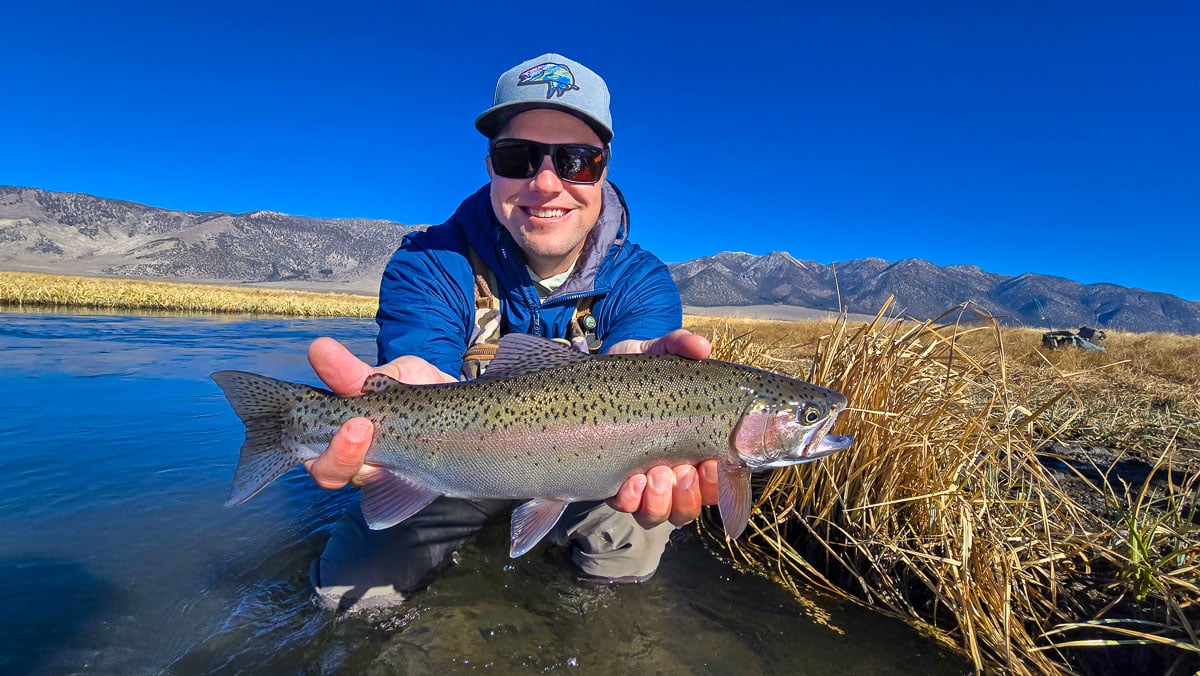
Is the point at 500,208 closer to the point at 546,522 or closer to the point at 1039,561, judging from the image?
the point at 546,522

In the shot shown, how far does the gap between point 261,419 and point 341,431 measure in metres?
0.59

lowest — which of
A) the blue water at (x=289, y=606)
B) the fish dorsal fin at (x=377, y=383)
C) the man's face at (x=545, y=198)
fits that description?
the blue water at (x=289, y=606)

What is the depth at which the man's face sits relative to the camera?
434 centimetres

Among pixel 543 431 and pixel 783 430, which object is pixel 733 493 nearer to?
pixel 783 430

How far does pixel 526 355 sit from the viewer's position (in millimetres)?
3305

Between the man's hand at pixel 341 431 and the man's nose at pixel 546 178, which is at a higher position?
the man's nose at pixel 546 178

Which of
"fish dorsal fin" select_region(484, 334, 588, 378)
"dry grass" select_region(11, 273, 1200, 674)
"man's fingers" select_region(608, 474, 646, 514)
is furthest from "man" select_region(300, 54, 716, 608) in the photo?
"dry grass" select_region(11, 273, 1200, 674)

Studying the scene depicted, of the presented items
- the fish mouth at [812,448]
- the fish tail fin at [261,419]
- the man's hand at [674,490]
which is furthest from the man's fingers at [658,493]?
the fish tail fin at [261,419]

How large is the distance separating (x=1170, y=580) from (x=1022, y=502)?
72 centimetres

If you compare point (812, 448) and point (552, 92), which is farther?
point (552, 92)

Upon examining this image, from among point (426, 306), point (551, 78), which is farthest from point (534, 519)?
point (551, 78)

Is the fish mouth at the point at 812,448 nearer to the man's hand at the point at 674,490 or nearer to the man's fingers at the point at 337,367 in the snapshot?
the man's hand at the point at 674,490

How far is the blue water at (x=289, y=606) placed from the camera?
3.33 meters

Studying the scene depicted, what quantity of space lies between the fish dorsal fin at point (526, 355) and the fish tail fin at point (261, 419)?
1.15 m
